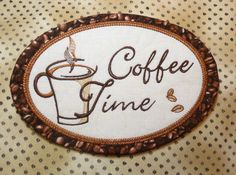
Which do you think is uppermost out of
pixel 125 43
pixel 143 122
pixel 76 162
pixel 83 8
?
pixel 83 8

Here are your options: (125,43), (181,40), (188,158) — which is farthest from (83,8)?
(188,158)

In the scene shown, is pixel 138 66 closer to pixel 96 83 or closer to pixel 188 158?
pixel 96 83

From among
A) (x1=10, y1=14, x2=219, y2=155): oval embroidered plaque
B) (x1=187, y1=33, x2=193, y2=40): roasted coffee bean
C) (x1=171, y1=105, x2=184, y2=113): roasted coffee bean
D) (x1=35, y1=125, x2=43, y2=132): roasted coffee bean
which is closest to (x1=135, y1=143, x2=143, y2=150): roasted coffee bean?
(x1=10, y1=14, x2=219, y2=155): oval embroidered plaque

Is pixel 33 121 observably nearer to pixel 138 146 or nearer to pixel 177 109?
pixel 138 146

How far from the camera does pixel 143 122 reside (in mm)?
1194

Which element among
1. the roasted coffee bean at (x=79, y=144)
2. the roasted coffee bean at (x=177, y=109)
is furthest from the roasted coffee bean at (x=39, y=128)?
the roasted coffee bean at (x=177, y=109)

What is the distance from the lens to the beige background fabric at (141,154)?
1.16m

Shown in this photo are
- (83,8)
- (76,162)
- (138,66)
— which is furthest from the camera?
(83,8)

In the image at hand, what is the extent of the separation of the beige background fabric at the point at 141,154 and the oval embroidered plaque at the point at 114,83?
0.03 m

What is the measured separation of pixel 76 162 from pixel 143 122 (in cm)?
21

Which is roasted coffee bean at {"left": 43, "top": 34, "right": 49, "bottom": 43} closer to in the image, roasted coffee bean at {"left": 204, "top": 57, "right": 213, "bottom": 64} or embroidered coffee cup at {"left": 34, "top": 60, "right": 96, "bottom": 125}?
embroidered coffee cup at {"left": 34, "top": 60, "right": 96, "bottom": 125}

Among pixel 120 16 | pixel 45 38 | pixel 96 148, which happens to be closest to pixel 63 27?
pixel 45 38

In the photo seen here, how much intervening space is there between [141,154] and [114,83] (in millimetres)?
219

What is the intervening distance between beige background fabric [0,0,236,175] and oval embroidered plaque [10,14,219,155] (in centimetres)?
3
